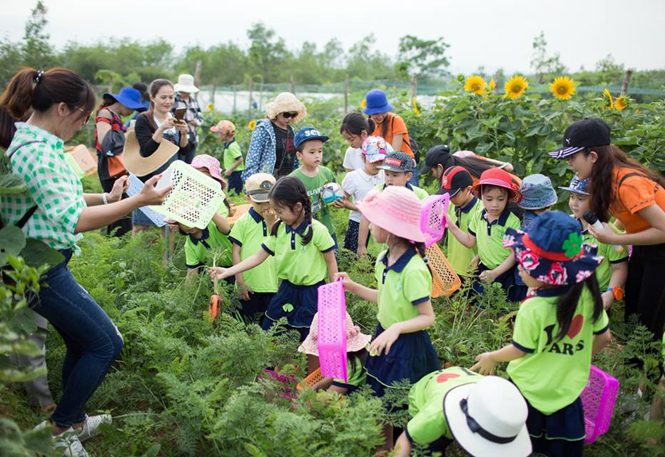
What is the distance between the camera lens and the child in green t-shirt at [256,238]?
4.30 m

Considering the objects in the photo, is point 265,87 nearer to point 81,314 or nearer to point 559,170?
point 559,170

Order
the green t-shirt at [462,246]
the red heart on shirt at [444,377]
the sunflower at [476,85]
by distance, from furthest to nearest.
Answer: the sunflower at [476,85] → the green t-shirt at [462,246] → the red heart on shirt at [444,377]

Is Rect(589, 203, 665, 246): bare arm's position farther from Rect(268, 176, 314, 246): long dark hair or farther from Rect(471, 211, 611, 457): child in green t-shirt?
Rect(268, 176, 314, 246): long dark hair

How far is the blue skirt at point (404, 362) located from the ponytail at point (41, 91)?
7.00 ft

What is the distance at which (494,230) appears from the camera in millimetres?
4250

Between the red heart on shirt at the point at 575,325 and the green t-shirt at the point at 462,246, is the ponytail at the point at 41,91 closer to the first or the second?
the red heart on shirt at the point at 575,325

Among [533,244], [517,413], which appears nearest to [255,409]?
[517,413]

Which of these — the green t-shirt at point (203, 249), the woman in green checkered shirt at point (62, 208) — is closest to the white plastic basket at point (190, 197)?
the green t-shirt at point (203, 249)

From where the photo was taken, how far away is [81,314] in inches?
111

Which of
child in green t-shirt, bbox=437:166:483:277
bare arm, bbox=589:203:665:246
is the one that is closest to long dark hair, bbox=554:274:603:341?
bare arm, bbox=589:203:665:246

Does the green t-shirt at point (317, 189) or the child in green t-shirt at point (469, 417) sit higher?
the green t-shirt at point (317, 189)

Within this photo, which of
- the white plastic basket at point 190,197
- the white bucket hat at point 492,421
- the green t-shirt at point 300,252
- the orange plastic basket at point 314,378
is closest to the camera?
the white bucket hat at point 492,421

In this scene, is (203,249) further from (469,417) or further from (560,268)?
(560,268)

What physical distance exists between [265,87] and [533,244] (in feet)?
72.7
